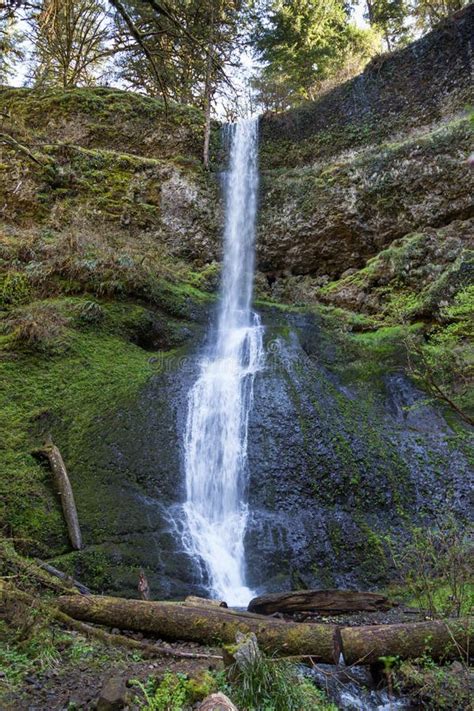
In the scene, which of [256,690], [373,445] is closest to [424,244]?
[373,445]

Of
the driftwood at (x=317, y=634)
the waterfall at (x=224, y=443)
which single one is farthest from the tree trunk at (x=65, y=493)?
the driftwood at (x=317, y=634)

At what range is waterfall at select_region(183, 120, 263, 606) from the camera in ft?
22.8

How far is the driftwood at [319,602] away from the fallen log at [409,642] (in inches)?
75.3

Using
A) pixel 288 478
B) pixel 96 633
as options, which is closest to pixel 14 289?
pixel 288 478

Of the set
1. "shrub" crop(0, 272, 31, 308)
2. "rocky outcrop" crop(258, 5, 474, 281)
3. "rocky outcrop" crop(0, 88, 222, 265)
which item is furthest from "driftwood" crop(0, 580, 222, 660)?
"rocky outcrop" crop(258, 5, 474, 281)

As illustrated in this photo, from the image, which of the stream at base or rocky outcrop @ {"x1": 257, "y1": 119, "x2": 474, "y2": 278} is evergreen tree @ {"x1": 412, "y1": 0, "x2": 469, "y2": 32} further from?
the stream at base

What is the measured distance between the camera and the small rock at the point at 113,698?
266 centimetres

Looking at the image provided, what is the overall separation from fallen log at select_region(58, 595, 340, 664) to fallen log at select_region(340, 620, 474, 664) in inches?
6.1

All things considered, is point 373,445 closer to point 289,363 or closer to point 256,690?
point 289,363

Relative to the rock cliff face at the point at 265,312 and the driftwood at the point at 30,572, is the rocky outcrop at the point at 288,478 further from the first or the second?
the driftwood at the point at 30,572

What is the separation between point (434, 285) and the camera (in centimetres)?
1141

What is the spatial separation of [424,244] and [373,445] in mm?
6850

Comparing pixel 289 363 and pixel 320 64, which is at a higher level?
pixel 320 64

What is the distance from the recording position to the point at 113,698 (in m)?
2.68
